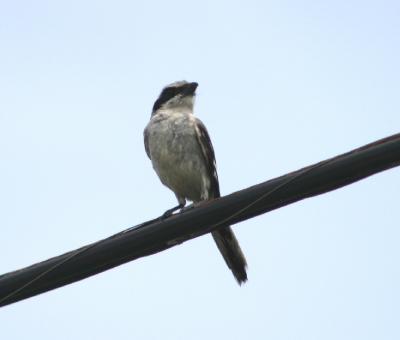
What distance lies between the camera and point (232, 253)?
8.30 meters

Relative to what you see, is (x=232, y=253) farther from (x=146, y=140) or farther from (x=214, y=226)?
(x=214, y=226)

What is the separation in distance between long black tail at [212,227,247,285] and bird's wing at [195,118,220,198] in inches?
53.7

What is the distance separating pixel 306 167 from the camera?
486 cm

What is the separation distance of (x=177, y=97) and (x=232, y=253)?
Result: 2.90 metres

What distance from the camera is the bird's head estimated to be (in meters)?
10.4

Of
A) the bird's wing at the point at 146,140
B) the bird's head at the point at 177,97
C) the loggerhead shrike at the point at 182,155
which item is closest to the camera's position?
the loggerhead shrike at the point at 182,155

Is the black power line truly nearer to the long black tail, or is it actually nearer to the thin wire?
the thin wire

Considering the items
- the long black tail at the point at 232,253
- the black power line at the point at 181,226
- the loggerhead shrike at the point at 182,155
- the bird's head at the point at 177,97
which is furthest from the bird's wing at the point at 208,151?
the black power line at the point at 181,226

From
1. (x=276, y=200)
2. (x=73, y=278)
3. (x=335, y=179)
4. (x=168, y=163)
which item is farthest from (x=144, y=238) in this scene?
(x=168, y=163)

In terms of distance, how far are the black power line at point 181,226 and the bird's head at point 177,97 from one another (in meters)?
5.31

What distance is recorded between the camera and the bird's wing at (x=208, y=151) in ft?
31.7

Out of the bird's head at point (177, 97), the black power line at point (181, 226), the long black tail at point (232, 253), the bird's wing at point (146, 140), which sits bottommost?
the black power line at point (181, 226)

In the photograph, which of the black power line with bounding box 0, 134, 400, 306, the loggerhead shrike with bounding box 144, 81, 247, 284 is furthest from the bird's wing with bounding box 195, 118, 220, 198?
the black power line with bounding box 0, 134, 400, 306

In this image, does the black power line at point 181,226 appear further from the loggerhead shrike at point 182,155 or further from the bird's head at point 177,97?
the bird's head at point 177,97
